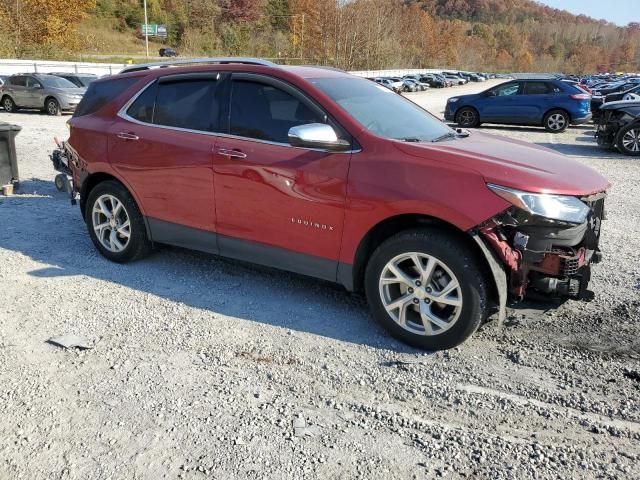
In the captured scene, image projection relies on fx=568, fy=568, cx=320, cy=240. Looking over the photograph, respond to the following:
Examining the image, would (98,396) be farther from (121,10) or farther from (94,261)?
(121,10)

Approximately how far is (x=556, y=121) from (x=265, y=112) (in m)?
16.3

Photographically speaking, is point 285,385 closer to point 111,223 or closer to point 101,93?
point 111,223

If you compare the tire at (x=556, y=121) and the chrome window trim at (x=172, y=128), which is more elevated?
the chrome window trim at (x=172, y=128)

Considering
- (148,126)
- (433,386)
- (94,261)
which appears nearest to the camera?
(433,386)

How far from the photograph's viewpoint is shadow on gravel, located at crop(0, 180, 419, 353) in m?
4.20

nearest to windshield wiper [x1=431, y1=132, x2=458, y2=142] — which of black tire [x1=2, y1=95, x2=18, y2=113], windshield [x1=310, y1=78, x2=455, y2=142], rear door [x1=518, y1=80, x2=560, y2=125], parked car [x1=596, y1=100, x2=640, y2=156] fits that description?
windshield [x1=310, y1=78, x2=455, y2=142]

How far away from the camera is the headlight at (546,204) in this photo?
3402 millimetres

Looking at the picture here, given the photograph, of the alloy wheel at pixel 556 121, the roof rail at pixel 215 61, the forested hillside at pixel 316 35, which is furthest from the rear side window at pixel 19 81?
the forested hillside at pixel 316 35

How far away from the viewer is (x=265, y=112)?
4367 mm

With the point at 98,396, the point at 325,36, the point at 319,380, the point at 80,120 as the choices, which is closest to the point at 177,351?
the point at 98,396

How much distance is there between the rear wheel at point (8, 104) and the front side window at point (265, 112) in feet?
72.0

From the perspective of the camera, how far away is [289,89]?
4273 mm

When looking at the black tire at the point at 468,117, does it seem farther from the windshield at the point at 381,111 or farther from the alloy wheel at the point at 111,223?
the alloy wheel at the point at 111,223

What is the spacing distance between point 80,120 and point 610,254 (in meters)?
5.42
